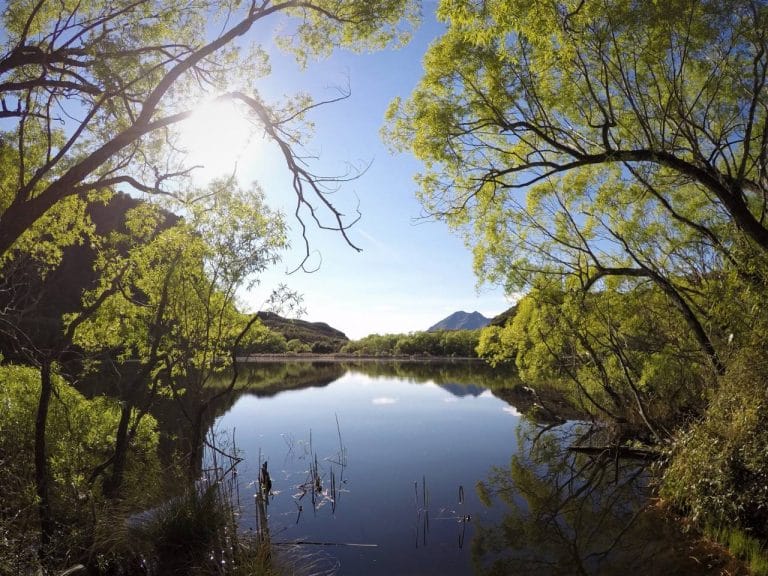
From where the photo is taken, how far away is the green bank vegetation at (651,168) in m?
8.30

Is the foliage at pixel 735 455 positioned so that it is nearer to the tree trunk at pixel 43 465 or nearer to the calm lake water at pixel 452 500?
the calm lake water at pixel 452 500

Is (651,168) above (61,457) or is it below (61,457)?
above

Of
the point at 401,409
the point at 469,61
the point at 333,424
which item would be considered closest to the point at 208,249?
the point at 469,61

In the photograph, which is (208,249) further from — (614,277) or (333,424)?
(333,424)

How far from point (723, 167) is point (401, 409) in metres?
26.0

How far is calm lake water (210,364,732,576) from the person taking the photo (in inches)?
388

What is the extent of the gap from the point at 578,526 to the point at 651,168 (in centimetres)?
884

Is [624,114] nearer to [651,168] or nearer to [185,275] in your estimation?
[651,168]

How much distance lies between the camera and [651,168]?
11.0 m

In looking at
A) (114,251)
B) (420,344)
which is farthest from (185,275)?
(420,344)

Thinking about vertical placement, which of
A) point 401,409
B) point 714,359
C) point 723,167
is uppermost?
point 723,167

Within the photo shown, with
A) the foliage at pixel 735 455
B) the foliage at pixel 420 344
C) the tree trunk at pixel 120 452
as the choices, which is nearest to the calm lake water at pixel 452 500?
the foliage at pixel 735 455

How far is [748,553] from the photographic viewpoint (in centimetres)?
801

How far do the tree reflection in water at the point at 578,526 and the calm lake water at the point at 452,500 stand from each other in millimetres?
37
